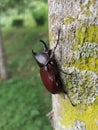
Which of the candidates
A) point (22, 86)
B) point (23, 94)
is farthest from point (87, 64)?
point (22, 86)

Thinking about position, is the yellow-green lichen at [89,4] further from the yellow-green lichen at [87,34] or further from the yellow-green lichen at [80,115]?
the yellow-green lichen at [80,115]

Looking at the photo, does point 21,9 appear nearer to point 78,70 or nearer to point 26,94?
point 26,94

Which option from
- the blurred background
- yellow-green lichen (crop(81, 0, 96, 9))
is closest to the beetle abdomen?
yellow-green lichen (crop(81, 0, 96, 9))


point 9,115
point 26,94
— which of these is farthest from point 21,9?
point 9,115

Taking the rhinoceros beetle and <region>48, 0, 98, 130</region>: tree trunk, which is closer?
<region>48, 0, 98, 130</region>: tree trunk

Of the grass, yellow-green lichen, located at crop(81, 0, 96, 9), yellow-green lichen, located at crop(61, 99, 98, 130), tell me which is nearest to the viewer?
yellow-green lichen, located at crop(81, 0, 96, 9)

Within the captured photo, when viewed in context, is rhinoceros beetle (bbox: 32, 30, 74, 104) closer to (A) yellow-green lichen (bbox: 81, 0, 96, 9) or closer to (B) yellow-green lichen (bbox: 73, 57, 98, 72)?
(B) yellow-green lichen (bbox: 73, 57, 98, 72)

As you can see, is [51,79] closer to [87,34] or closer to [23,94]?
[87,34]

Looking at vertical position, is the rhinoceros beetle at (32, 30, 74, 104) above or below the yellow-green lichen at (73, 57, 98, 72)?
below

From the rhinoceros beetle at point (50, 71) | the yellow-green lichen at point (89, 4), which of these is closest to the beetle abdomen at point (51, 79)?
the rhinoceros beetle at point (50, 71)
